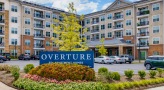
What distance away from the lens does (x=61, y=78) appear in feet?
41.3

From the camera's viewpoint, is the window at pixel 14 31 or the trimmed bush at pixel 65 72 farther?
the window at pixel 14 31

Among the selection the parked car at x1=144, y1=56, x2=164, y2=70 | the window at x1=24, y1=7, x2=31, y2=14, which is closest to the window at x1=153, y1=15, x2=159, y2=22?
the parked car at x1=144, y1=56, x2=164, y2=70

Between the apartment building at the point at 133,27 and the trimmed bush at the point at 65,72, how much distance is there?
36.3m

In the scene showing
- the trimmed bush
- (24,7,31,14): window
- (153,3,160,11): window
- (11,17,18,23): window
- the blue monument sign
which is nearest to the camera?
the trimmed bush

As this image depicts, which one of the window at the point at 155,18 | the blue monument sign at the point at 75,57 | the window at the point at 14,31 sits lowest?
the blue monument sign at the point at 75,57

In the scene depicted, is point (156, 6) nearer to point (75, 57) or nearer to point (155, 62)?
point (155, 62)

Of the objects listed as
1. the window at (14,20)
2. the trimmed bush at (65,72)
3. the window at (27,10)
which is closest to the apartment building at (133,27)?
the window at (27,10)

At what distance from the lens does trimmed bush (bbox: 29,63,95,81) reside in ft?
41.6

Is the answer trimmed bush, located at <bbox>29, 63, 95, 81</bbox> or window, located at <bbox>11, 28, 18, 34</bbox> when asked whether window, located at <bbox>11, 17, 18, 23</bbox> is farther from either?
trimmed bush, located at <bbox>29, 63, 95, 81</bbox>

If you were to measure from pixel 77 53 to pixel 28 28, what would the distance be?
1759 inches

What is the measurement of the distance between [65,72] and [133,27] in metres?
45.1

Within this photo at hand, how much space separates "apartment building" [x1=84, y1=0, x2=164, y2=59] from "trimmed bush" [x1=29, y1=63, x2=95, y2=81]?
36.3 metres

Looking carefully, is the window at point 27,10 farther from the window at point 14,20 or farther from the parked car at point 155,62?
the parked car at point 155,62

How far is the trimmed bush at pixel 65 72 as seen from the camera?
12680 millimetres
